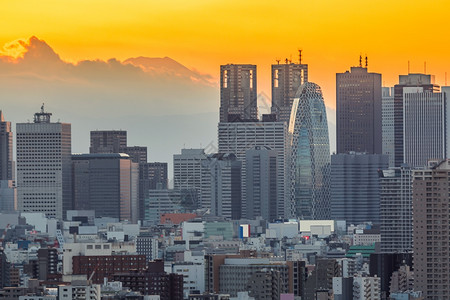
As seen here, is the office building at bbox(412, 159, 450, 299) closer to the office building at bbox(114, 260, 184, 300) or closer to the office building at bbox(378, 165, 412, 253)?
the office building at bbox(114, 260, 184, 300)

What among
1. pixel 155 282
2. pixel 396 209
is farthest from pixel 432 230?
pixel 396 209

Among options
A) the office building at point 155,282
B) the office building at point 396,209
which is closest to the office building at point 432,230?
the office building at point 155,282

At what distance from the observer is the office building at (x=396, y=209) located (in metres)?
133

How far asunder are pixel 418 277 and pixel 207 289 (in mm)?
12201

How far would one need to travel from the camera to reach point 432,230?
10069 centimetres

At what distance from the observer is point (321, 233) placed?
176 m

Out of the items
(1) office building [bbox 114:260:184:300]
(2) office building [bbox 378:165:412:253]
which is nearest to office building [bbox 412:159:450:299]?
A: (1) office building [bbox 114:260:184:300]

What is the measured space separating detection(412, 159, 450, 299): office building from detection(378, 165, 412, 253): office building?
2684 centimetres

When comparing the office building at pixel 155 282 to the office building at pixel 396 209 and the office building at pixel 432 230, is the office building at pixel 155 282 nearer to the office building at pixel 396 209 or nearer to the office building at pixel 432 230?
the office building at pixel 432 230

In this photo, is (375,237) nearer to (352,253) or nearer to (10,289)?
(352,253)

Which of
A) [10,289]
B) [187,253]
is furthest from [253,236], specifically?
[10,289]

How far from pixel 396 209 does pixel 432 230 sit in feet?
125

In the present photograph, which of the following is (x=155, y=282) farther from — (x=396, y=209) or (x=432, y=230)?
(x=396, y=209)

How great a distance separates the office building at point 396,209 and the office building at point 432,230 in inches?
1057
